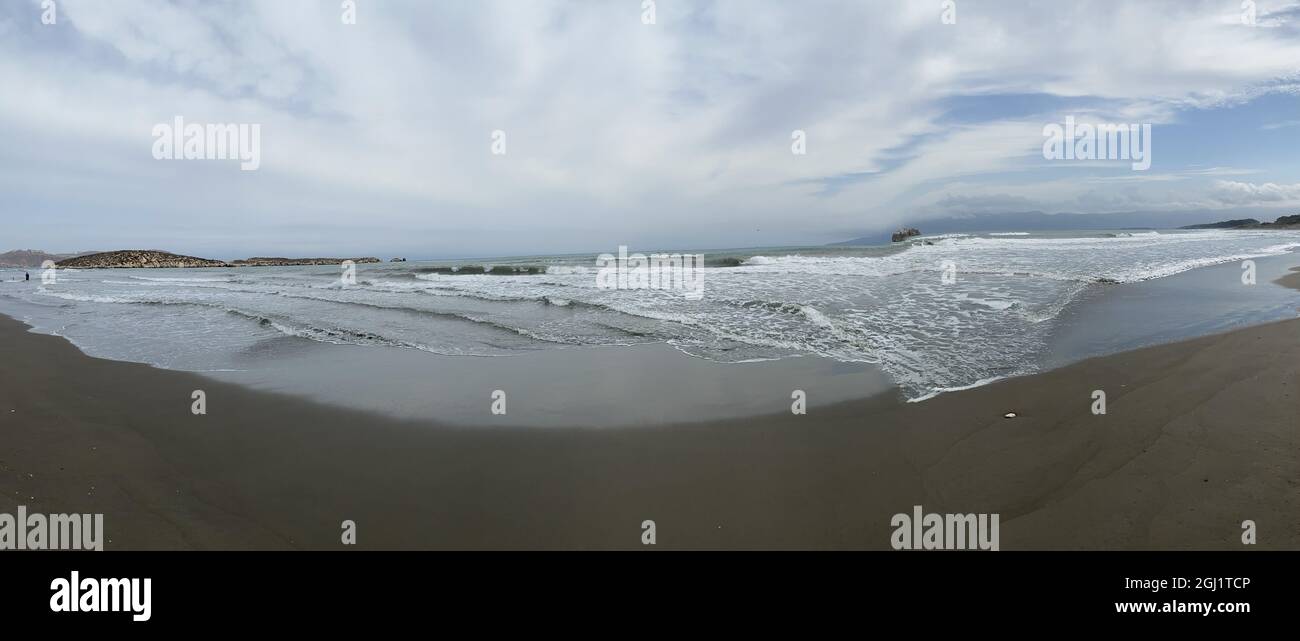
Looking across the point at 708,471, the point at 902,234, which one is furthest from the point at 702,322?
the point at 902,234

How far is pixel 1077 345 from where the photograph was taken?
7.64 metres

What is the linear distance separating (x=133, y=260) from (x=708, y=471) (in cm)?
9375

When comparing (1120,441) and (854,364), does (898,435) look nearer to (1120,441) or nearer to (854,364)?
(1120,441)

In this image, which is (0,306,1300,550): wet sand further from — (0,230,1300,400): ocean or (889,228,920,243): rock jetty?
(889,228,920,243): rock jetty

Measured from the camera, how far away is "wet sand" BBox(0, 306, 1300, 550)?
3.25 metres

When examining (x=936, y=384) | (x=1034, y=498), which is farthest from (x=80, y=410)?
(x=936, y=384)

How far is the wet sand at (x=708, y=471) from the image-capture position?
3.25 m

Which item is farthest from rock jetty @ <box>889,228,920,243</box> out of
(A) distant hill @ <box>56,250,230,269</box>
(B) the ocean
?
(A) distant hill @ <box>56,250,230,269</box>

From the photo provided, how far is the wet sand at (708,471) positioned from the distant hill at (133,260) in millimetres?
84637

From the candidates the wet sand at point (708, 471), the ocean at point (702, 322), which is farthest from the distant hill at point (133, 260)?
the wet sand at point (708, 471)

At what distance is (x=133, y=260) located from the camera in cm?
6588

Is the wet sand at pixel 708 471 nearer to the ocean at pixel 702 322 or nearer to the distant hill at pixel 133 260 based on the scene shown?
the ocean at pixel 702 322

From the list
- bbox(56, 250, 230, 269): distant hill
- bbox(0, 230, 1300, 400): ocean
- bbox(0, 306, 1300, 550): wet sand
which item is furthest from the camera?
bbox(56, 250, 230, 269): distant hill

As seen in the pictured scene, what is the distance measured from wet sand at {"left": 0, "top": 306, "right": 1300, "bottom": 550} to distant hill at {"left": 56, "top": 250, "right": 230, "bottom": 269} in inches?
3332
